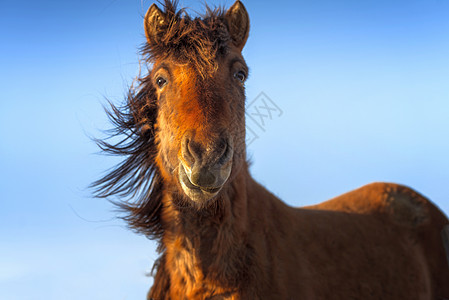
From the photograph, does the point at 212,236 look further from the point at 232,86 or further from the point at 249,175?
the point at 232,86

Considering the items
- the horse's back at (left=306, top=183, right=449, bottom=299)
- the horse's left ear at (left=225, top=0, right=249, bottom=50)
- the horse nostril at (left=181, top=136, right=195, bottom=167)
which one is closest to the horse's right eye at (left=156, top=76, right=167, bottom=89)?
the horse's left ear at (left=225, top=0, right=249, bottom=50)

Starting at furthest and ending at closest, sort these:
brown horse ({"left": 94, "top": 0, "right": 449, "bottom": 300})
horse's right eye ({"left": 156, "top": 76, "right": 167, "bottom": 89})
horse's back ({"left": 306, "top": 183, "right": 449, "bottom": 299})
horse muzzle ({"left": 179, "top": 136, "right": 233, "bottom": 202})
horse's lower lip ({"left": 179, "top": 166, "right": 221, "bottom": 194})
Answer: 1. horse's back ({"left": 306, "top": 183, "right": 449, "bottom": 299})
2. horse's right eye ({"left": 156, "top": 76, "right": 167, "bottom": 89})
3. brown horse ({"left": 94, "top": 0, "right": 449, "bottom": 300})
4. horse's lower lip ({"left": 179, "top": 166, "right": 221, "bottom": 194})
5. horse muzzle ({"left": 179, "top": 136, "right": 233, "bottom": 202})

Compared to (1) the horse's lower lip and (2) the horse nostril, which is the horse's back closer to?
(1) the horse's lower lip

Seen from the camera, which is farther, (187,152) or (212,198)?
(212,198)

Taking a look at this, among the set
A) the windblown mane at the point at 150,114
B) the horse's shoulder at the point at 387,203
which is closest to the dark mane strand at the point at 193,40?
the windblown mane at the point at 150,114

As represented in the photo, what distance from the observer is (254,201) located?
3.46m

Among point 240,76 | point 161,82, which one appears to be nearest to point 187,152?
point 161,82

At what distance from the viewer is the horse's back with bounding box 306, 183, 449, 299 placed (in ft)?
15.8

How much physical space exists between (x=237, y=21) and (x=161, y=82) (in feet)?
3.19

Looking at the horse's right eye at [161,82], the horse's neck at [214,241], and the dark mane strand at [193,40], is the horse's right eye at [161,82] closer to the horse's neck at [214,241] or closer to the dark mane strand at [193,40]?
the dark mane strand at [193,40]

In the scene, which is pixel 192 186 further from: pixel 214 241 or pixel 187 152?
pixel 214 241

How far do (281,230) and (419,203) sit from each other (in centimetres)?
282

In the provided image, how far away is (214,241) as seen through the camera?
308cm

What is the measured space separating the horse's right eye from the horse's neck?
3.55ft
